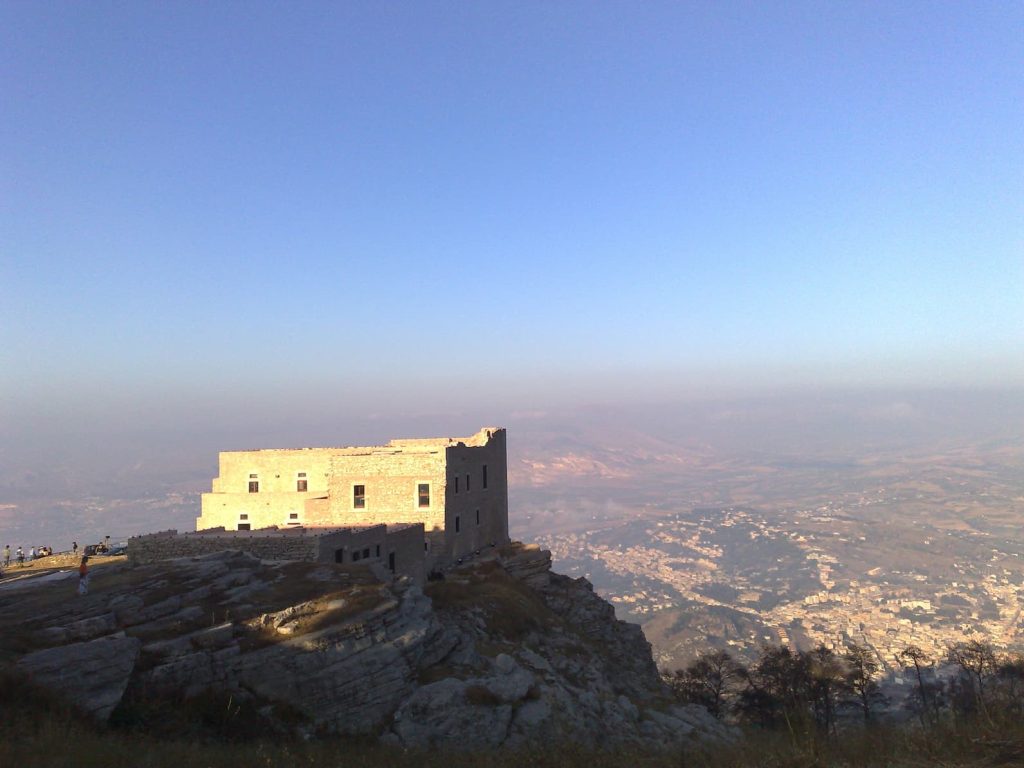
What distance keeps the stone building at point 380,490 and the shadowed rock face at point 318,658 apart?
1404 cm


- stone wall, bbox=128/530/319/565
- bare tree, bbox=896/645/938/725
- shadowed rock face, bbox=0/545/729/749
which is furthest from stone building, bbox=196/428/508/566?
bare tree, bbox=896/645/938/725

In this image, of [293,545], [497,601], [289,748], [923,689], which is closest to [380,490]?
[293,545]

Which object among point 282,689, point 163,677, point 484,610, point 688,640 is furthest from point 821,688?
point 688,640

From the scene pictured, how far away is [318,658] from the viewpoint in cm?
2020

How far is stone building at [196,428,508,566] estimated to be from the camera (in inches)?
1754

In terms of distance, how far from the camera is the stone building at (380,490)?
1754 inches

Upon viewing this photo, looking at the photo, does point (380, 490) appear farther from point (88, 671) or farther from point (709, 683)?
point (709, 683)

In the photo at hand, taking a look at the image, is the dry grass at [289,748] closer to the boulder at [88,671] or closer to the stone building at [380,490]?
the boulder at [88,671]

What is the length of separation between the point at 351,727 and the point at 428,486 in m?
25.8

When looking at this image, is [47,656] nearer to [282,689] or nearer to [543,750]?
[282,689]

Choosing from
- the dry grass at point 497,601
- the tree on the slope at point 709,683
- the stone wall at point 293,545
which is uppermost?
the stone wall at point 293,545

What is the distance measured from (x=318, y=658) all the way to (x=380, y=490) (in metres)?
25.0

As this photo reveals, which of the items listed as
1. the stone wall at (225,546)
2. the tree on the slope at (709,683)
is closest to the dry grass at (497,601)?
the stone wall at (225,546)

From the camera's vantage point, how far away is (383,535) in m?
37.7
